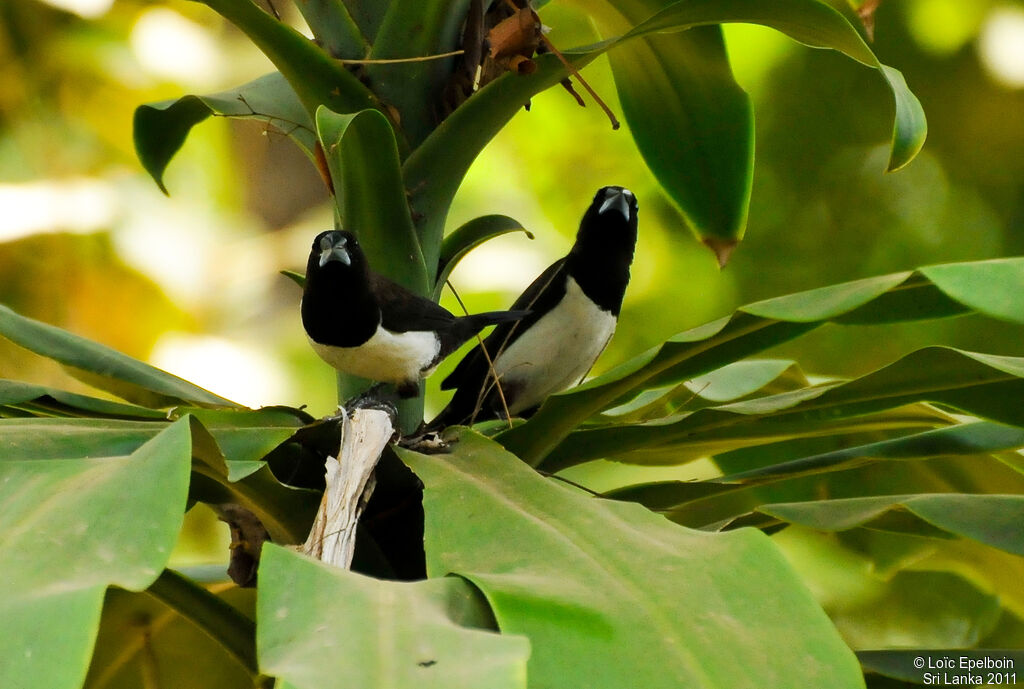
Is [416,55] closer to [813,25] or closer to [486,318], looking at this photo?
[813,25]

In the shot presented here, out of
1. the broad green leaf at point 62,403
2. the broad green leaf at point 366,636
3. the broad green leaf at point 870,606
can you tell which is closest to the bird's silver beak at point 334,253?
the broad green leaf at point 62,403

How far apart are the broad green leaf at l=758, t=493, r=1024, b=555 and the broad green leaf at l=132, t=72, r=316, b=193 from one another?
516 mm

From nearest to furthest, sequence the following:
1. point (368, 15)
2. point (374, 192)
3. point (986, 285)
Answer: point (986, 285) → point (374, 192) → point (368, 15)

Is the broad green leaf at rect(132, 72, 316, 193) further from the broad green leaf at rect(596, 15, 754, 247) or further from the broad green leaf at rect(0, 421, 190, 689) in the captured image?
the broad green leaf at rect(0, 421, 190, 689)

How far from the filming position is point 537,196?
256 centimetres

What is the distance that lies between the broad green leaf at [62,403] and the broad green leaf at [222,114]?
271mm

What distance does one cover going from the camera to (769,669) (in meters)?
0.42

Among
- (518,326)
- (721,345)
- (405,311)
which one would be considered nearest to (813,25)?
(721,345)

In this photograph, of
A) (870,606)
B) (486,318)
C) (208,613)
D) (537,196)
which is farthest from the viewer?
(537,196)

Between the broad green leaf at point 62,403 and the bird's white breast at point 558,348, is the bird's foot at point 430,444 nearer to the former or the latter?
the broad green leaf at point 62,403

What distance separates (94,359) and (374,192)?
30 centimetres

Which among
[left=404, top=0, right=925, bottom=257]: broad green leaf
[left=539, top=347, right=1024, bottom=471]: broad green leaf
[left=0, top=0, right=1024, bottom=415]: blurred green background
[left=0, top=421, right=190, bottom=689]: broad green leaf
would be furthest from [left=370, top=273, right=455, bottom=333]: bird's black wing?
[left=0, top=0, right=1024, bottom=415]: blurred green background

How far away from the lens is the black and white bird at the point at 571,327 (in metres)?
1.51

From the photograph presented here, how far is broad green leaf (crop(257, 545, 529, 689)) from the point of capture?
0.36 m
